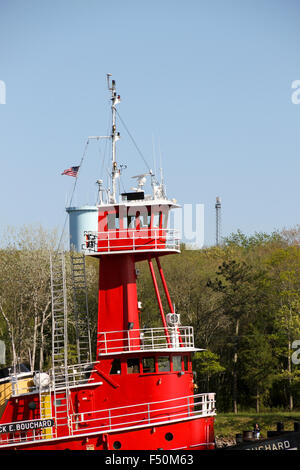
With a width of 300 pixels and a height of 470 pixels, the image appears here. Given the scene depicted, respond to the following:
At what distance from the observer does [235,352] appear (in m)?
58.2

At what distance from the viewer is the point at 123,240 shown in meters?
34.4

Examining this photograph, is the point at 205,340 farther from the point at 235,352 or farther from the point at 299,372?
the point at 299,372

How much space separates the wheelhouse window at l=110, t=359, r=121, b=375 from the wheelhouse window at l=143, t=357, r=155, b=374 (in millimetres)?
1068

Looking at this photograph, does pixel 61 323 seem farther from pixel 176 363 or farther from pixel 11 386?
pixel 176 363

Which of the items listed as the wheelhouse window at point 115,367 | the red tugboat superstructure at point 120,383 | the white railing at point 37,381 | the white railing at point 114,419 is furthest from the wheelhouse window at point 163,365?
the white railing at point 37,381

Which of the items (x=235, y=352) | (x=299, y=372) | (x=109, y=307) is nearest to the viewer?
(x=109, y=307)

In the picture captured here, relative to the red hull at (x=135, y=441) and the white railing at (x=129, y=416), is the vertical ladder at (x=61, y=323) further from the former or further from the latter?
the red hull at (x=135, y=441)

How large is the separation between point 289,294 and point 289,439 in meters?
23.7

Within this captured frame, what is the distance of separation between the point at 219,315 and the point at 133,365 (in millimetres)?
26588

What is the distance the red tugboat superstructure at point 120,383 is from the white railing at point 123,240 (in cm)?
4

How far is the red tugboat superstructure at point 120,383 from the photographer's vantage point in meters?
32.1

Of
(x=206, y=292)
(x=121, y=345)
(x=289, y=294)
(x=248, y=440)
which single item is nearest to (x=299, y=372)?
(x=289, y=294)

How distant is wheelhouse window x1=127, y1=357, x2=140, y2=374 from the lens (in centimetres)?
3338

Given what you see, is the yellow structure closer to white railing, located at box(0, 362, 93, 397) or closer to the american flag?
white railing, located at box(0, 362, 93, 397)
